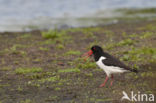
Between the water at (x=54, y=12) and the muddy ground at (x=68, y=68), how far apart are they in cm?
610

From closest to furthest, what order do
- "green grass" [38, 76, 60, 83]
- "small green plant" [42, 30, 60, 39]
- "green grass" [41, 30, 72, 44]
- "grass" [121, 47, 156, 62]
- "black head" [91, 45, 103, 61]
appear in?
"black head" [91, 45, 103, 61] < "green grass" [38, 76, 60, 83] < "grass" [121, 47, 156, 62] < "green grass" [41, 30, 72, 44] < "small green plant" [42, 30, 60, 39]

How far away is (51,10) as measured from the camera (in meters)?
30.5

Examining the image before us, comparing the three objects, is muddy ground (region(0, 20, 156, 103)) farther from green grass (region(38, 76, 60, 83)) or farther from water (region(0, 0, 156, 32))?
water (region(0, 0, 156, 32))

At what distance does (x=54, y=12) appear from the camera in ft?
96.8

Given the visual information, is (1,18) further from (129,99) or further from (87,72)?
(129,99)

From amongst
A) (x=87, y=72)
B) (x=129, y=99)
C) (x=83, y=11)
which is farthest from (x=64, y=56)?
(x=83, y=11)

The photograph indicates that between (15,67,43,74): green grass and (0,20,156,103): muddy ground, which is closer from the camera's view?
(0,20,156,103): muddy ground

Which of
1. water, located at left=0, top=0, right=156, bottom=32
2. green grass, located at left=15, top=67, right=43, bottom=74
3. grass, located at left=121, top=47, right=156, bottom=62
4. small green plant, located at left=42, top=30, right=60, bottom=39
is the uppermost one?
water, located at left=0, top=0, right=156, bottom=32

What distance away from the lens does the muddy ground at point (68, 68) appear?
29.4 feet

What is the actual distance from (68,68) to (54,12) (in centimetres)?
1829

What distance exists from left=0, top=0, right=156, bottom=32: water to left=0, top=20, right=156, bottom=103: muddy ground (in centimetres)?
610

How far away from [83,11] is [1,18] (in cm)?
662

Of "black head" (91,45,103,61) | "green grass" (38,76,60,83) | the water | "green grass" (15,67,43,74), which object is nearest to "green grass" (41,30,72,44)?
"green grass" (15,67,43,74)

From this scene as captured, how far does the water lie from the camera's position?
951 inches
